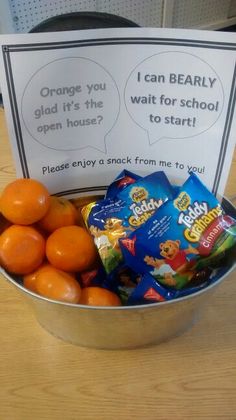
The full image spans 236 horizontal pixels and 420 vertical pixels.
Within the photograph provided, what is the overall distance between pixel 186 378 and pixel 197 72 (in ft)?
1.16

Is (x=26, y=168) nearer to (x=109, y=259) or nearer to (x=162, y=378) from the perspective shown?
(x=109, y=259)

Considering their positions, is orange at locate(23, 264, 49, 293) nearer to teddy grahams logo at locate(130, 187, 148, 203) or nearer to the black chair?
teddy grahams logo at locate(130, 187, 148, 203)

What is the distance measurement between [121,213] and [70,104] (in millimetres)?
146

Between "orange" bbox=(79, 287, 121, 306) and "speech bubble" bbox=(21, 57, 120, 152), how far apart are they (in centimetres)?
19

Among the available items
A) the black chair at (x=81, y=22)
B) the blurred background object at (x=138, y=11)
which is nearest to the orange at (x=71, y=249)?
the black chair at (x=81, y=22)

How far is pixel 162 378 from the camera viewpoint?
0.45m

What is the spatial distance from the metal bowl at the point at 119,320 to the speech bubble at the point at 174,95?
169 mm

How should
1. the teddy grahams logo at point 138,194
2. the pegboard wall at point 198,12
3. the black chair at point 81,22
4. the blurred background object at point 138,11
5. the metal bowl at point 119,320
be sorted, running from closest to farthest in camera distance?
1. the metal bowl at point 119,320
2. the teddy grahams logo at point 138,194
3. the black chair at point 81,22
4. the blurred background object at point 138,11
5. the pegboard wall at point 198,12

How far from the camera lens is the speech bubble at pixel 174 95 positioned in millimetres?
447

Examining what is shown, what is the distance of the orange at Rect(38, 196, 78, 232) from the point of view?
485 millimetres

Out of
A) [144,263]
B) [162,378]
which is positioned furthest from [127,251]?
[162,378]

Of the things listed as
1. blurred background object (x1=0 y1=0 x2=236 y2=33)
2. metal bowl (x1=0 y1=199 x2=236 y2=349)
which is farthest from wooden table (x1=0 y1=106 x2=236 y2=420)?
blurred background object (x1=0 y1=0 x2=236 y2=33)

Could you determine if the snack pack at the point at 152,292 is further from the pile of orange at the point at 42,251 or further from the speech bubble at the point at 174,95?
the speech bubble at the point at 174,95

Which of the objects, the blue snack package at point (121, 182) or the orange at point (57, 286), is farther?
the blue snack package at point (121, 182)
